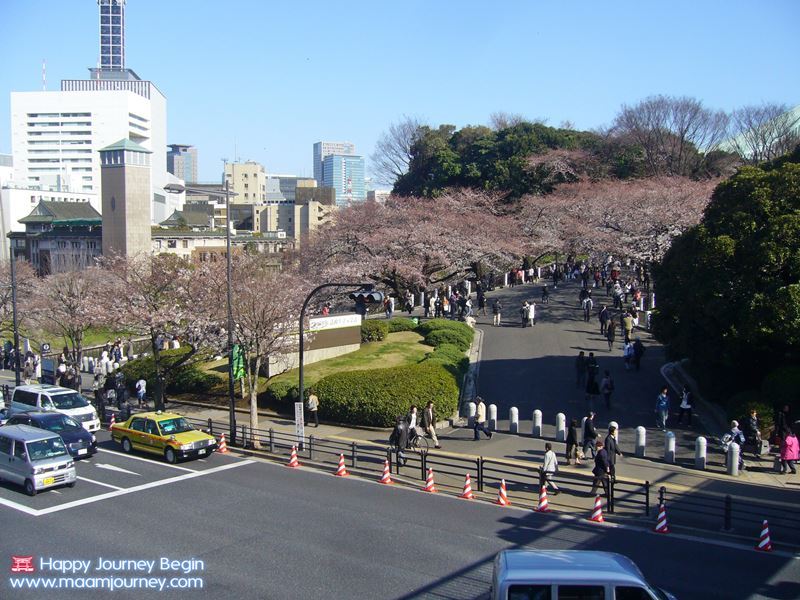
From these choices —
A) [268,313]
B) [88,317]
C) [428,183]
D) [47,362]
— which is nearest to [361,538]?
[268,313]

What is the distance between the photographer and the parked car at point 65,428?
71.6 feet

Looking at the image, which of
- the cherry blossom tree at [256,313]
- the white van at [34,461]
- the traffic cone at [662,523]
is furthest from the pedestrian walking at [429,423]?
the white van at [34,461]

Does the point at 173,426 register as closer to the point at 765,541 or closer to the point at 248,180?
the point at 765,541

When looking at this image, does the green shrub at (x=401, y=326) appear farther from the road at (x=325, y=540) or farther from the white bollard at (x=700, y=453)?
the white bollard at (x=700, y=453)

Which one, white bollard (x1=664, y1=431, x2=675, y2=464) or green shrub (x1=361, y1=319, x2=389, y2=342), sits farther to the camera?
green shrub (x1=361, y1=319, x2=389, y2=342)

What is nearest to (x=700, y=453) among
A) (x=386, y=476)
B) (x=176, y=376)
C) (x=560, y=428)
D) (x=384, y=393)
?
(x=560, y=428)

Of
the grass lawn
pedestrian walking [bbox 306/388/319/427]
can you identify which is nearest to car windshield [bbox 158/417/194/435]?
pedestrian walking [bbox 306/388/319/427]

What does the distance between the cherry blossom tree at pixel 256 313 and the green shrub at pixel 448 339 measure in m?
6.72

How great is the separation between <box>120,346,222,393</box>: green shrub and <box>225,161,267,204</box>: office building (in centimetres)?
14614

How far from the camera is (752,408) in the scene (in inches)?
824

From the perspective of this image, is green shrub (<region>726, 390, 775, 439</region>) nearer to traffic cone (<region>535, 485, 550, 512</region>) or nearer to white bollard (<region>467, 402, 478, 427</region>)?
white bollard (<region>467, 402, 478, 427</region>)

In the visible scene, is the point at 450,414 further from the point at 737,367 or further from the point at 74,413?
the point at 74,413

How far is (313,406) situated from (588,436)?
1025 centimetres

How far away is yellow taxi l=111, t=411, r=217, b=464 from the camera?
21391mm
